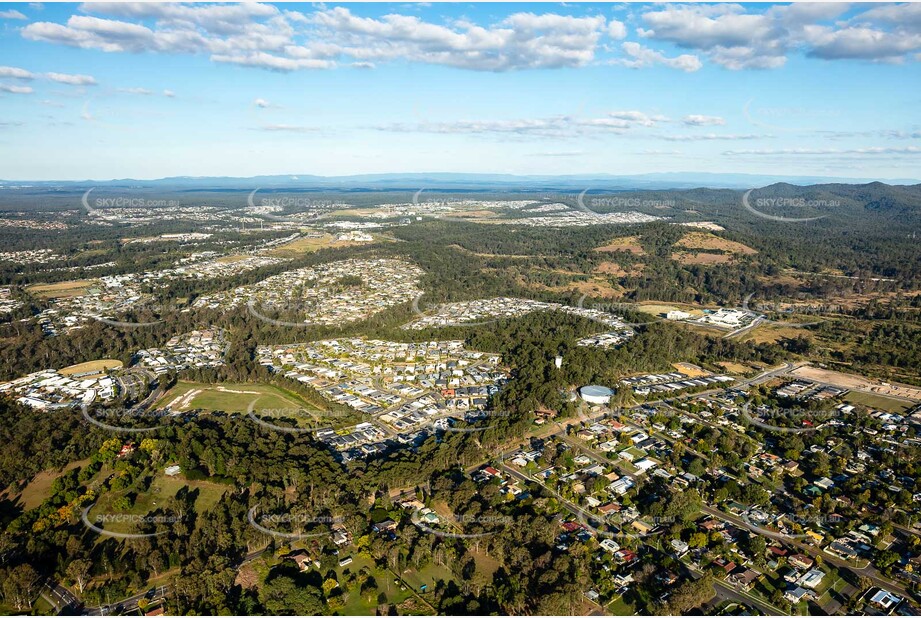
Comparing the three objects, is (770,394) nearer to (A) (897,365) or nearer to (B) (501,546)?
(A) (897,365)

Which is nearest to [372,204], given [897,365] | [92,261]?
[92,261]

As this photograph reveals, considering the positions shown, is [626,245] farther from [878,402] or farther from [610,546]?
[610,546]

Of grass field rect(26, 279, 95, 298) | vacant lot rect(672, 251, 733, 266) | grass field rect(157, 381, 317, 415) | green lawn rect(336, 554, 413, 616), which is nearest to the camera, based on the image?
green lawn rect(336, 554, 413, 616)

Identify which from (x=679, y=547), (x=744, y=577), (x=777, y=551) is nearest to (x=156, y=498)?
(x=679, y=547)

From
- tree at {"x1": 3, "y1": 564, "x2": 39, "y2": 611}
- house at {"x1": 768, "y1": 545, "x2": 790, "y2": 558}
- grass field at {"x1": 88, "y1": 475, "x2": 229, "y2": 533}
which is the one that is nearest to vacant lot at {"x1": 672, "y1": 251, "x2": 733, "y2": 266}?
house at {"x1": 768, "y1": 545, "x2": 790, "y2": 558}

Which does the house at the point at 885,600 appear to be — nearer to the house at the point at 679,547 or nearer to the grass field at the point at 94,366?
the house at the point at 679,547

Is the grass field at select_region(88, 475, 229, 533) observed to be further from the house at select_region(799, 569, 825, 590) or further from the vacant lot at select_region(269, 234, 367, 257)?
the vacant lot at select_region(269, 234, 367, 257)

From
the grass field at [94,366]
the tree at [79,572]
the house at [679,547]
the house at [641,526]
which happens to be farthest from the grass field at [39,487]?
the house at [679,547]

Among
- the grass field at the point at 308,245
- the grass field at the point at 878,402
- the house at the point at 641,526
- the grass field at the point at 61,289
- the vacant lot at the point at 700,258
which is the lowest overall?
the house at the point at 641,526
